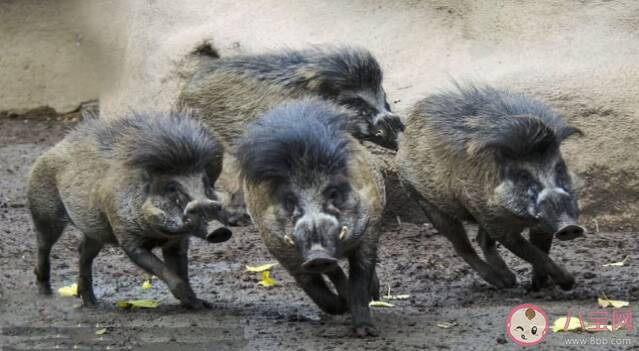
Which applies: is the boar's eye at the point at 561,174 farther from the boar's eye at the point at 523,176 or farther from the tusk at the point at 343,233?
the tusk at the point at 343,233

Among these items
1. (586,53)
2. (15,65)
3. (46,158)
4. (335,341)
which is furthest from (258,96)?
(15,65)

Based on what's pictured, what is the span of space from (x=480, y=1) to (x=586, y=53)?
116cm

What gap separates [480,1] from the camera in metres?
10.2

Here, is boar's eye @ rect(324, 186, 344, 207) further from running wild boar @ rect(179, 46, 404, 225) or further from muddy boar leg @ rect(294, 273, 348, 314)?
running wild boar @ rect(179, 46, 404, 225)

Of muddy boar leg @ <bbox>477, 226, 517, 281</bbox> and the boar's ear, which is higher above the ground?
the boar's ear

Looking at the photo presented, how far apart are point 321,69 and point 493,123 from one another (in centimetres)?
208

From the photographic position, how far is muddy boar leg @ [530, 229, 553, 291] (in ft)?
24.4

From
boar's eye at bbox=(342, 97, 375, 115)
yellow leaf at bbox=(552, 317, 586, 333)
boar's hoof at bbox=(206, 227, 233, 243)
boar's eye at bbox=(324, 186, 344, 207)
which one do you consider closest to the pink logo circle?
yellow leaf at bbox=(552, 317, 586, 333)

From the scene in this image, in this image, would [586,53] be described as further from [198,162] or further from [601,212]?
[198,162]

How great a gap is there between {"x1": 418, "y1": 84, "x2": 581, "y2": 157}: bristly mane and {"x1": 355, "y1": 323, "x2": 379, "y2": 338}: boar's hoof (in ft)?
4.94

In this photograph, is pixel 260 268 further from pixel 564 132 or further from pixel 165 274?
pixel 564 132

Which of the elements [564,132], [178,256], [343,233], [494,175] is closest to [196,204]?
[178,256]

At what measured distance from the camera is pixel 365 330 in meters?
6.54

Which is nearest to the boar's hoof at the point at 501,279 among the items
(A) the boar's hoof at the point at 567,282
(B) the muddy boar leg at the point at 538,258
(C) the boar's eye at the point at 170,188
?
(B) the muddy boar leg at the point at 538,258
